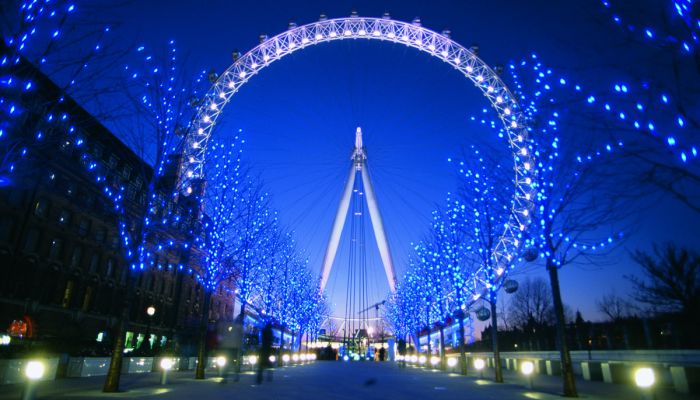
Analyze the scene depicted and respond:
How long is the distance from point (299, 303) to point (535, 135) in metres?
43.6

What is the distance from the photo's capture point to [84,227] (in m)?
41.6

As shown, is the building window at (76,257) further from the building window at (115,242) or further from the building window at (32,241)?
the building window at (32,241)

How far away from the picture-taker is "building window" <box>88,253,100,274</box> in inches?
1682

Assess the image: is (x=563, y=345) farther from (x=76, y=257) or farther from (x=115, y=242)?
(x=115, y=242)

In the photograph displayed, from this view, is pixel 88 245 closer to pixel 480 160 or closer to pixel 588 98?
pixel 480 160

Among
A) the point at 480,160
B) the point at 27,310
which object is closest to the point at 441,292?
the point at 480,160

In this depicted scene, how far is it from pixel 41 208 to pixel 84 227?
5847 mm

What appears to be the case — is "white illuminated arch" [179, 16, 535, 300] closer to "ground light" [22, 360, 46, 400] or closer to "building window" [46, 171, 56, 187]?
"building window" [46, 171, 56, 187]

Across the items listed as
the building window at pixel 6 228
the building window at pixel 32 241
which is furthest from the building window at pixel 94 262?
the building window at pixel 6 228

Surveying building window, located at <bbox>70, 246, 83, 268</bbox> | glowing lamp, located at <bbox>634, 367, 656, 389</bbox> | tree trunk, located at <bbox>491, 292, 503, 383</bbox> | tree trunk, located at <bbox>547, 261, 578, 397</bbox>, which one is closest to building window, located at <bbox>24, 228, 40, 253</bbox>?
building window, located at <bbox>70, 246, 83, 268</bbox>

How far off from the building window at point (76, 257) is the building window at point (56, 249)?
167 cm

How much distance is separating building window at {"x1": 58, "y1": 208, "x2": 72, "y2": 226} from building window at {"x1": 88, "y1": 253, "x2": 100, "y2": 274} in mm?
5151

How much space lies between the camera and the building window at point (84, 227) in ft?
134

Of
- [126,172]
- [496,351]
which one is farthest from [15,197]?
[496,351]
